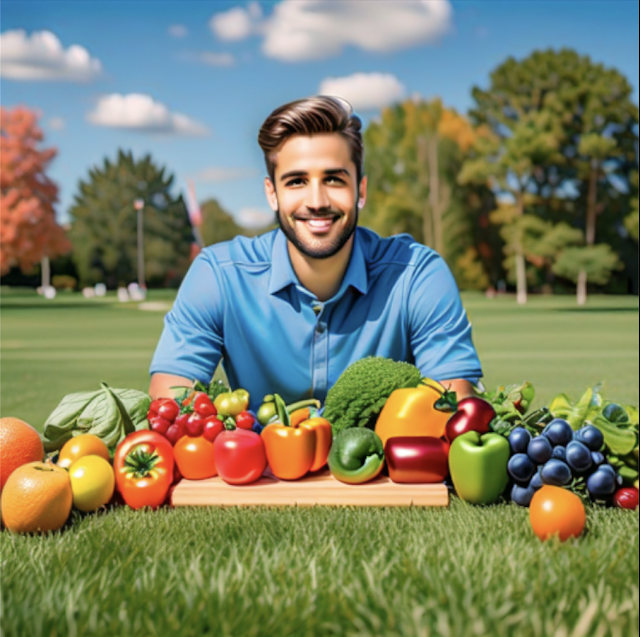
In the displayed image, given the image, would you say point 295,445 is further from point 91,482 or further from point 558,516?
point 558,516

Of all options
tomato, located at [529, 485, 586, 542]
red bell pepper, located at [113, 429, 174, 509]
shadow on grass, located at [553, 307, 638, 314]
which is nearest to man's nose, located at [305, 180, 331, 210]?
red bell pepper, located at [113, 429, 174, 509]

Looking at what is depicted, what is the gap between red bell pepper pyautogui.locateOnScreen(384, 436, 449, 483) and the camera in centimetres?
317

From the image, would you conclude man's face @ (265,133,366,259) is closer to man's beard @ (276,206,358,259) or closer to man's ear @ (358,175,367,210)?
man's beard @ (276,206,358,259)

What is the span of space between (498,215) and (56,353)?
94.6 ft

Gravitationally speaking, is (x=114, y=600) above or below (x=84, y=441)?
below

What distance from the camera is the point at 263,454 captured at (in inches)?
127

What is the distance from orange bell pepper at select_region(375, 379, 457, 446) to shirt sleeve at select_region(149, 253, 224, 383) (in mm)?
1333

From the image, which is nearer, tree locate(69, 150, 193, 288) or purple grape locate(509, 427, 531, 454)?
purple grape locate(509, 427, 531, 454)

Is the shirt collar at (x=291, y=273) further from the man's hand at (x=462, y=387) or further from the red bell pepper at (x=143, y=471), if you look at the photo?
the red bell pepper at (x=143, y=471)

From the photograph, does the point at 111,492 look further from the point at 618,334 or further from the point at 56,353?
the point at 618,334

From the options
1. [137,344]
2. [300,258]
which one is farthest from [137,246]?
[300,258]

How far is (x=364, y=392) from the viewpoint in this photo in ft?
11.2

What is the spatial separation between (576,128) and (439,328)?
38734 millimetres

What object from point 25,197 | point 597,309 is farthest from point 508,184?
point 25,197
